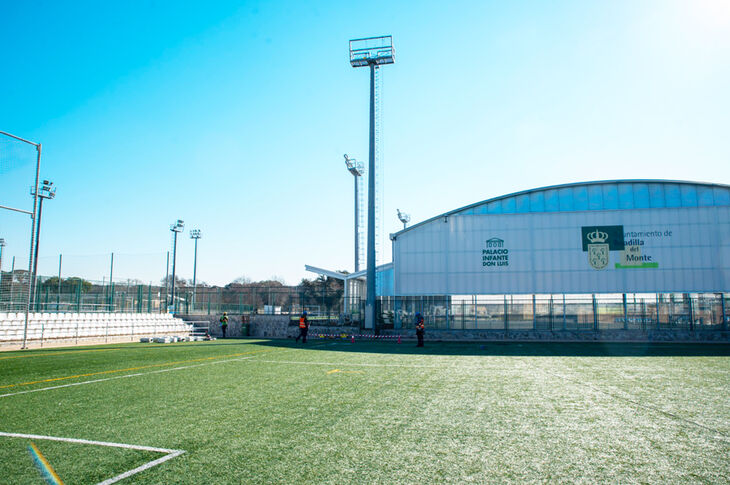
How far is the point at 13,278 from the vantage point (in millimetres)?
23859

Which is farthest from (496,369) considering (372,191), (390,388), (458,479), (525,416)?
(372,191)

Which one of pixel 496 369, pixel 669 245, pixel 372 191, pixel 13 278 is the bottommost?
pixel 496 369

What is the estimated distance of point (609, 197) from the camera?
30.1 metres

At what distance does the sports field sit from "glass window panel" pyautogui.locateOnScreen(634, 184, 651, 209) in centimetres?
2024

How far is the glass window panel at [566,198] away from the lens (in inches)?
1200

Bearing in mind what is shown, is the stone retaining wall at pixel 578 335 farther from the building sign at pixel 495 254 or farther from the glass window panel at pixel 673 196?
the glass window panel at pixel 673 196

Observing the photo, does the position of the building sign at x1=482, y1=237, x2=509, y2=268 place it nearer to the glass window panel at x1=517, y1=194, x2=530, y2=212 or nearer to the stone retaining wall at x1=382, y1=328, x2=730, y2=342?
the glass window panel at x1=517, y1=194, x2=530, y2=212

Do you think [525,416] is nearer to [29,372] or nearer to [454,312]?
[29,372]

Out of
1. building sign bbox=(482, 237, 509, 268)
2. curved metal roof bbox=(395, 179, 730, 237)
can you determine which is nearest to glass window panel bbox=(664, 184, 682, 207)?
curved metal roof bbox=(395, 179, 730, 237)

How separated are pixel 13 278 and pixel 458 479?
26.8 metres

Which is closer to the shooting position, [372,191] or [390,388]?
[390,388]

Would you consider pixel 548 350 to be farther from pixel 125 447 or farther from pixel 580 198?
pixel 125 447

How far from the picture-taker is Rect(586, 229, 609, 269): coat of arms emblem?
29375 mm

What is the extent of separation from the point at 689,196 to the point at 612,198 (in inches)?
177
